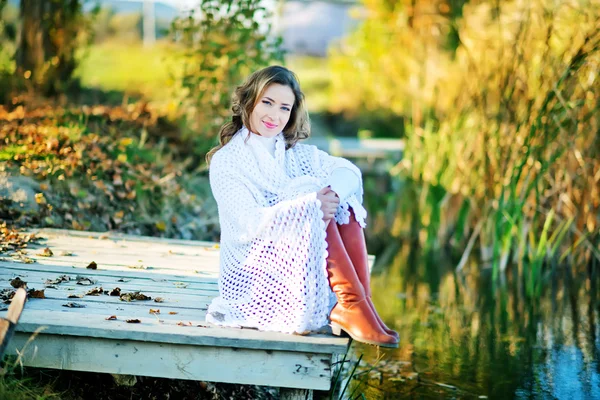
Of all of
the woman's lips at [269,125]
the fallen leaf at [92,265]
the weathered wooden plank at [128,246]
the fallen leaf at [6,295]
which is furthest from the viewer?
the weathered wooden plank at [128,246]

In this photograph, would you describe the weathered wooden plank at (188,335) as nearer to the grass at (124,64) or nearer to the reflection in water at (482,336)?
the reflection in water at (482,336)

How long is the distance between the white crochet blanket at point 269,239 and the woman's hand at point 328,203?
0.05m

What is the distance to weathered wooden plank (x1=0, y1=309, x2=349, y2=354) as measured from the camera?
8.55 feet

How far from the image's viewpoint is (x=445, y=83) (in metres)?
7.64

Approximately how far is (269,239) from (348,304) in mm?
363

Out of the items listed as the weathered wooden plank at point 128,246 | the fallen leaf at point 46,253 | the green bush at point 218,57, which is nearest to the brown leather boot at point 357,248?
the weathered wooden plank at point 128,246

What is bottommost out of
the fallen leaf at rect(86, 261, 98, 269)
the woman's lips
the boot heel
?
the boot heel

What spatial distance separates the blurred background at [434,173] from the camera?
168 inches

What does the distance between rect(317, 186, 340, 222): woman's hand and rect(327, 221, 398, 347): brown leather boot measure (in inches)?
2.7

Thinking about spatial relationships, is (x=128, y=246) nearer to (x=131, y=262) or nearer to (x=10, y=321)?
(x=131, y=262)

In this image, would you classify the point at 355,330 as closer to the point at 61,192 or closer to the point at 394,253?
the point at 61,192

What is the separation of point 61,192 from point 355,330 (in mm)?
2820

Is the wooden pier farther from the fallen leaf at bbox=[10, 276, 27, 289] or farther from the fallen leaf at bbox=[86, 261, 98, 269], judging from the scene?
the fallen leaf at bbox=[86, 261, 98, 269]

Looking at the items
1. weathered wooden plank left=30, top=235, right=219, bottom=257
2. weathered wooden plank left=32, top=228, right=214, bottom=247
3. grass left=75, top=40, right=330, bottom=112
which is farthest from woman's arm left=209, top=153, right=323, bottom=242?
grass left=75, top=40, right=330, bottom=112
